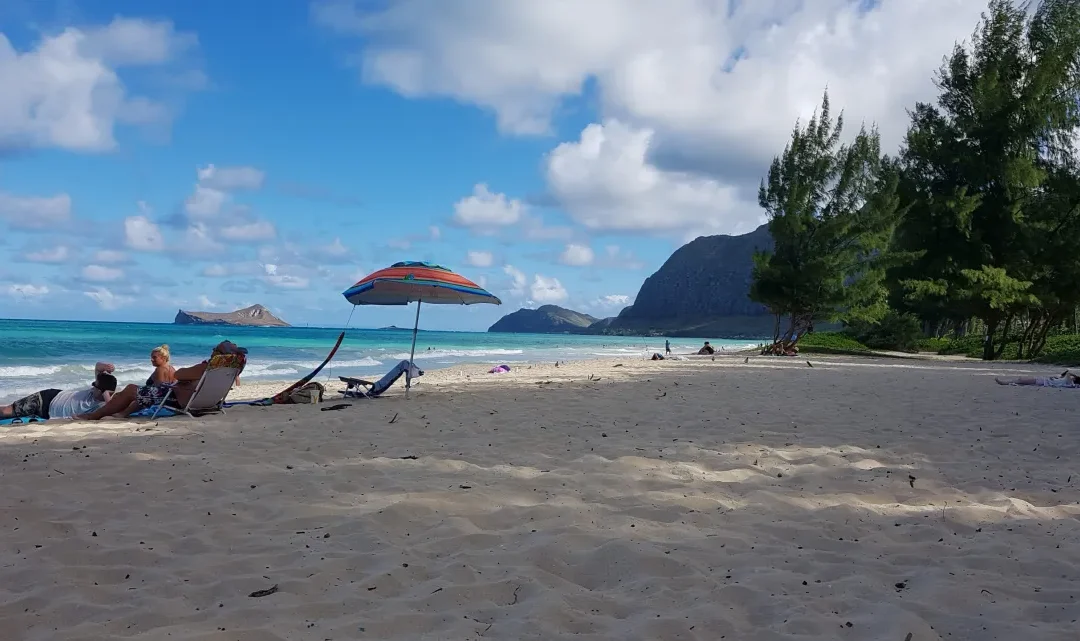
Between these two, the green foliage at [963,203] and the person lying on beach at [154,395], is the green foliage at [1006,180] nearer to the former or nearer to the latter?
the green foliage at [963,203]

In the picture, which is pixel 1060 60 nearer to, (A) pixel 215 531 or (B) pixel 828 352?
(B) pixel 828 352

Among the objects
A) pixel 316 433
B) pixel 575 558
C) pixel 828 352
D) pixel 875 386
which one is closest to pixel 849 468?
pixel 575 558

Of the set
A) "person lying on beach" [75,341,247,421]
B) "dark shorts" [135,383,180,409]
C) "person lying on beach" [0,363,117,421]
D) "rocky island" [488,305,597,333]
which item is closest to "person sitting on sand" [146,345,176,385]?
"person lying on beach" [75,341,247,421]

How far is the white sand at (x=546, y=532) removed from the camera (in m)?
2.59

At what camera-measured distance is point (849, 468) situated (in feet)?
16.1

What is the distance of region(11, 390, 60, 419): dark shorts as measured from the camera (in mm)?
7688

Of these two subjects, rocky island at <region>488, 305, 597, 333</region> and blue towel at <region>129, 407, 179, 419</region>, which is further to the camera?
rocky island at <region>488, 305, 597, 333</region>

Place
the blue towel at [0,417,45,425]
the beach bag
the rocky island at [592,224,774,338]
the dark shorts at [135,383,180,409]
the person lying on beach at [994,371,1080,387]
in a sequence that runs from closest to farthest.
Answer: the blue towel at [0,417,45,425], the dark shorts at [135,383,180,409], the beach bag, the person lying on beach at [994,371,1080,387], the rocky island at [592,224,774,338]

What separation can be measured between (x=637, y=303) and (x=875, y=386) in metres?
164

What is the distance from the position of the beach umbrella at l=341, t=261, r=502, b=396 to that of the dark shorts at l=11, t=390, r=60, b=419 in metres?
4.02

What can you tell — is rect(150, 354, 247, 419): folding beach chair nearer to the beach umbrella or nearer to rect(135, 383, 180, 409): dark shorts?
rect(135, 383, 180, 409): dark shorts

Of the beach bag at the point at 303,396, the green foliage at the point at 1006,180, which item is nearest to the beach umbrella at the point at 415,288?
the beach bag at the point at 303,396

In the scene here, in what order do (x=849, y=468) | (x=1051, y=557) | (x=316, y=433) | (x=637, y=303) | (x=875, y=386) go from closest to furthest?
(x=1051, y=557) < (x=849, y=468) < (x=316, y=433) < (x=875, y=386) < (x=637, y=303)

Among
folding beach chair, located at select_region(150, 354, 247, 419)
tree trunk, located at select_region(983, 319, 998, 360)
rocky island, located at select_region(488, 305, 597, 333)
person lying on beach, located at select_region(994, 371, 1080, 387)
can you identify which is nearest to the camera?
folding beach chair, located at select_region(150, 354, 247, 419)
